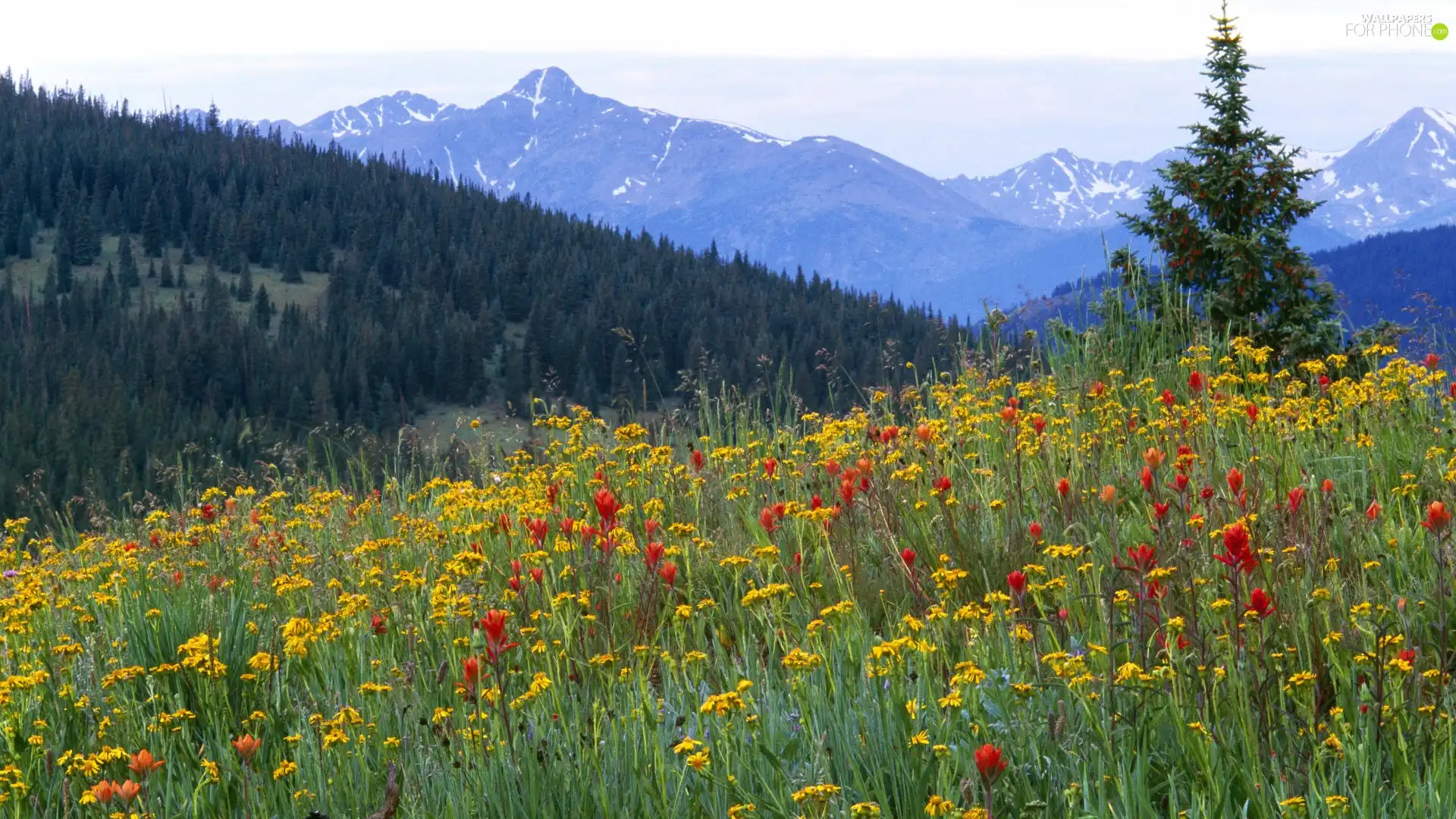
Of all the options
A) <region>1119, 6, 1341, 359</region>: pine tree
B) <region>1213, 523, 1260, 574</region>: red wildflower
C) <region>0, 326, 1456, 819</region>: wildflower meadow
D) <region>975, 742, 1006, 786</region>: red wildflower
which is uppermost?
<region>1119, 6, 1341, 359</region>: pine tree

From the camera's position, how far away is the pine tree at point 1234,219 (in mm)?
12203

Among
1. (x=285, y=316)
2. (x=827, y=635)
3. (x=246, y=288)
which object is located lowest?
(x=285, y=316)

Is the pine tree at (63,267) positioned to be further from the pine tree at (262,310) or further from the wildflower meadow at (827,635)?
the wildflower meadow at (827,635)

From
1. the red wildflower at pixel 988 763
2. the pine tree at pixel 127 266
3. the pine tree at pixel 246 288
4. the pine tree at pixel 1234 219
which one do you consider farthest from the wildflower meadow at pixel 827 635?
the pine tree at pixel 127 266

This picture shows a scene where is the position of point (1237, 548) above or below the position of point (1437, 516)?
below

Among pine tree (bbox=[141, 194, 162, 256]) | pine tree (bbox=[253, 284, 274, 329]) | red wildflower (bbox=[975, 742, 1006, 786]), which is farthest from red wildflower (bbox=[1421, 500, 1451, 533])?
pine tree (bbox=[141, 194, 162, 256])

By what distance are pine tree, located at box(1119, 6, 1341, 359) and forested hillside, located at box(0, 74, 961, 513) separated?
337 feet

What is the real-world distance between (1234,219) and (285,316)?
168 meters

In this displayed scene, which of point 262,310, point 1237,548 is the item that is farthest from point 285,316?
point 1237,548

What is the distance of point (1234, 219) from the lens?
535 inches

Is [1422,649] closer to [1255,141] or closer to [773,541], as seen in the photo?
[773,541]

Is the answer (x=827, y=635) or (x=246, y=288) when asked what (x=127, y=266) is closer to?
(x=246, y=288)

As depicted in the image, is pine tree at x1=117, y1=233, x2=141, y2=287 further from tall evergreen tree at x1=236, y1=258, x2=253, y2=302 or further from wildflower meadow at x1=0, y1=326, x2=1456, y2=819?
wildflower meadow at x1=0, y1=326, x2=1456, y2=819

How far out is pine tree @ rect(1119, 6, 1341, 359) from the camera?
40.0 ft
